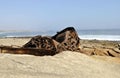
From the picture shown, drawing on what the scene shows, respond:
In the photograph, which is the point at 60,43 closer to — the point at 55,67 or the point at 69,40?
the point at 69,40

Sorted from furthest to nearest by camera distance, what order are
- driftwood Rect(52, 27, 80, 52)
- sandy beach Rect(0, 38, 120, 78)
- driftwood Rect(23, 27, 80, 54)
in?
driftwood Rect(52, 27, 80, 52) < driftwood Rect(23, 27, 80, 54) < sandy beach Rect(0, 38, 120, 78)

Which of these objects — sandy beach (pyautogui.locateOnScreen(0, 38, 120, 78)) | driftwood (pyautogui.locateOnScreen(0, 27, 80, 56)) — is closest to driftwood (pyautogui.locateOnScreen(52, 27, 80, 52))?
driftwood (pyautogui.locateOnScreen(0, 27, 80, 56))

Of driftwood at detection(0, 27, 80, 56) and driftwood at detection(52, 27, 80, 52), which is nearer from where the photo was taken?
driftwood at detection(0, 27, 80, 56)

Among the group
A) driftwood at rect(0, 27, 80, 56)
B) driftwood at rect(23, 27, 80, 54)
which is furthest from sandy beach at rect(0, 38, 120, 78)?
driftwood at rect(23, 27, 80, 54)

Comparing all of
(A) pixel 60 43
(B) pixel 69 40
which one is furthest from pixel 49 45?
(B) pixel 69 40

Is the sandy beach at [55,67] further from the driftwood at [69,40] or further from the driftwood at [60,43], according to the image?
the driftwood at [69,40]

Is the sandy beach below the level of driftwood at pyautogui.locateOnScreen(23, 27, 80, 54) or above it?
below

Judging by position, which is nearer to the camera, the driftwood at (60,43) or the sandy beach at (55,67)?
the sandy beach at (55,67)

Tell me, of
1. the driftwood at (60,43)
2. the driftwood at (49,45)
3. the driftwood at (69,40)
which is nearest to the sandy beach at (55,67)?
the driftwood at (49,45)

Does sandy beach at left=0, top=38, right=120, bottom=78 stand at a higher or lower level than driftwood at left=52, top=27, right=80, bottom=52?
lower

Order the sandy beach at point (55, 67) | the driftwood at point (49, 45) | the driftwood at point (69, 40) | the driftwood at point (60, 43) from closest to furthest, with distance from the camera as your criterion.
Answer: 1. the sandy beach at point (55, 67)
2. the driftwood at point (49, 45)
3. the driftwood at point (60, 43)
4. the driftwood at point (69, 40)

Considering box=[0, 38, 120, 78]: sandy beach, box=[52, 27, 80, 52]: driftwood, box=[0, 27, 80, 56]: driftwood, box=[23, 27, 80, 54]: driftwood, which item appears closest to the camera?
box=[0, 38, 120, 78]: sandy beach

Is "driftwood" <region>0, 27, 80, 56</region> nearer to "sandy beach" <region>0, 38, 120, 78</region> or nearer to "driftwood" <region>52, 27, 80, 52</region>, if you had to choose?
"driftwood" <region>52, 27, 80, 52</region>

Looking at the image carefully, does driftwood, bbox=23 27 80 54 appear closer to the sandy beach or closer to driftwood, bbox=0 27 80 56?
driftwood, bbox=0 27 80 56
